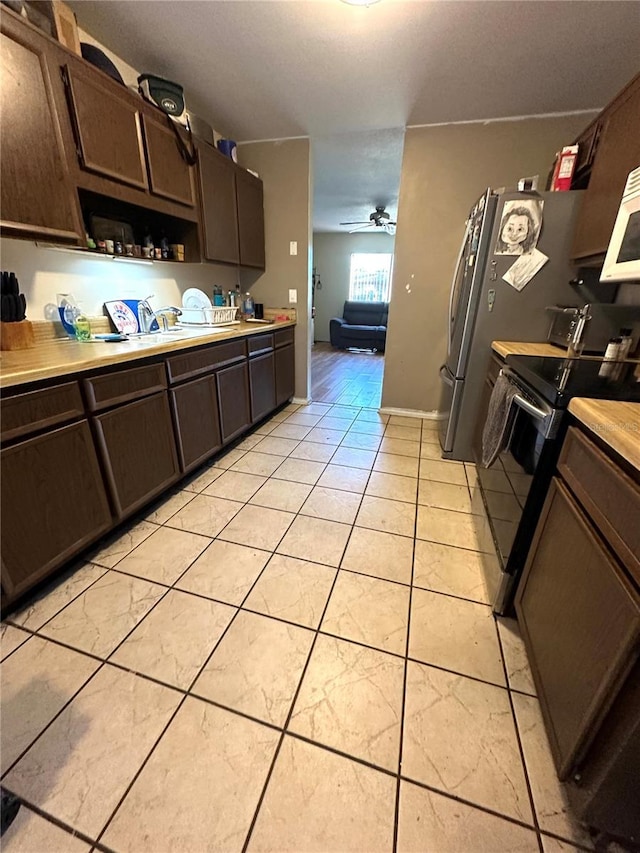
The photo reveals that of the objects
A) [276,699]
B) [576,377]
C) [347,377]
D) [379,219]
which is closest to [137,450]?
[276,699]

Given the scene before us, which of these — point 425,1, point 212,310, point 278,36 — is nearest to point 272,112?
point 278,36

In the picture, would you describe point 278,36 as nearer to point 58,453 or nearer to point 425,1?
point 425,1

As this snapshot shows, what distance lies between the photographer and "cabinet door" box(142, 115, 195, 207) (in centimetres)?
188

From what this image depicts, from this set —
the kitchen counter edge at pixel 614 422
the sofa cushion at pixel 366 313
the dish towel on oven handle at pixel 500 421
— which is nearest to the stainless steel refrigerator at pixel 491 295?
the dish towel on oven handle at pixel 500 421

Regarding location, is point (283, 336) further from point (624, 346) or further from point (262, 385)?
point (624, 346)

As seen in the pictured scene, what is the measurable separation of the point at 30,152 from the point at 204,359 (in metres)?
1.10

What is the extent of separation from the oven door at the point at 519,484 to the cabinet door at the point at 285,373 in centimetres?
211

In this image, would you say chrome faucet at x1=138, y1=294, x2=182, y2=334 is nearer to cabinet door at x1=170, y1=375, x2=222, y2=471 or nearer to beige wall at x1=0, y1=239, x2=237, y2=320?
beige wall at x1=0, y1=239, x2=237, y2=320

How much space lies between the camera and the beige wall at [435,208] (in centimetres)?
250

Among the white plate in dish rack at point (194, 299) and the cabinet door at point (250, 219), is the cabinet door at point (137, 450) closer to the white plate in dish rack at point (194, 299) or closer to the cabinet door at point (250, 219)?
the white plate in dish rack at point (194, 299)

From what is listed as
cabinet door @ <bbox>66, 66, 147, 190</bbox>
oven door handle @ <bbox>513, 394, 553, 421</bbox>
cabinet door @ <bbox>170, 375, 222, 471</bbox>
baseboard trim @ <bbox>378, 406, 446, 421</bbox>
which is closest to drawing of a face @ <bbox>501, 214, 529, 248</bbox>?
oven door handle @ <bbox>513, 394, 553, 421</bbox>

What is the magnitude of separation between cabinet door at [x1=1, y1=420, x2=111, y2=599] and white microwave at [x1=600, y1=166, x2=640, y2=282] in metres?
2.28

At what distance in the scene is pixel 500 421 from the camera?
1.40 meters

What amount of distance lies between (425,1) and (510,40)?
0.55 meters
